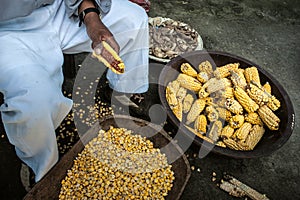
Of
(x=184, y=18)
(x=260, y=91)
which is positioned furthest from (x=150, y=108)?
(x=184, y=18)

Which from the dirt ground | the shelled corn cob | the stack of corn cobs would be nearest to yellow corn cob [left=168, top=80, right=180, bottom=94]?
the stack of corn cobs

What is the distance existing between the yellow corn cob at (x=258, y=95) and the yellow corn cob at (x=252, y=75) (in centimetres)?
10

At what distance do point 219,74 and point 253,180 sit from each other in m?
0.84

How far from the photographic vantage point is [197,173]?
92.5 inches

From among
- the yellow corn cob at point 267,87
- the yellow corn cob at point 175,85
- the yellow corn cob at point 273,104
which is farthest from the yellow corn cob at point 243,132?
the yellow corn cob at point 175,85

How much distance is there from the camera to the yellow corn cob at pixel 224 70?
257 centimetres

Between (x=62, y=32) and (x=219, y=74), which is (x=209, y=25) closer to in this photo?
(x=219, y=74)

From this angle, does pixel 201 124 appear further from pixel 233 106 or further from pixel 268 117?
pixel 268 117

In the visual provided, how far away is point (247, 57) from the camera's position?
3.36 m

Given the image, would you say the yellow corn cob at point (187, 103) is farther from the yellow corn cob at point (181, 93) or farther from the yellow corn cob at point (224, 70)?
the yellow corn cob at point (224, 70)

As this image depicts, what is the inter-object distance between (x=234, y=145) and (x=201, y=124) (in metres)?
0.28

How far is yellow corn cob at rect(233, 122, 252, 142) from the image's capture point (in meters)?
2.28

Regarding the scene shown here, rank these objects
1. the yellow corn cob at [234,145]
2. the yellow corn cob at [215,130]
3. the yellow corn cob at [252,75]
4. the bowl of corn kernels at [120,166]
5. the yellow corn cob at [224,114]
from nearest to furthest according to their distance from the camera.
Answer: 1. the bowl of corn kernels at [120,166]
2. the yellow corn cob at [234,145]
3. the yellow corn cob at [215,130]
4. the yellow corn cob at [224,114]
5. the yellow corn cob at [252,75]

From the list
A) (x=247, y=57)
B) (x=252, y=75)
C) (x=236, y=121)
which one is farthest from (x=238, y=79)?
(x=247, y=57)
